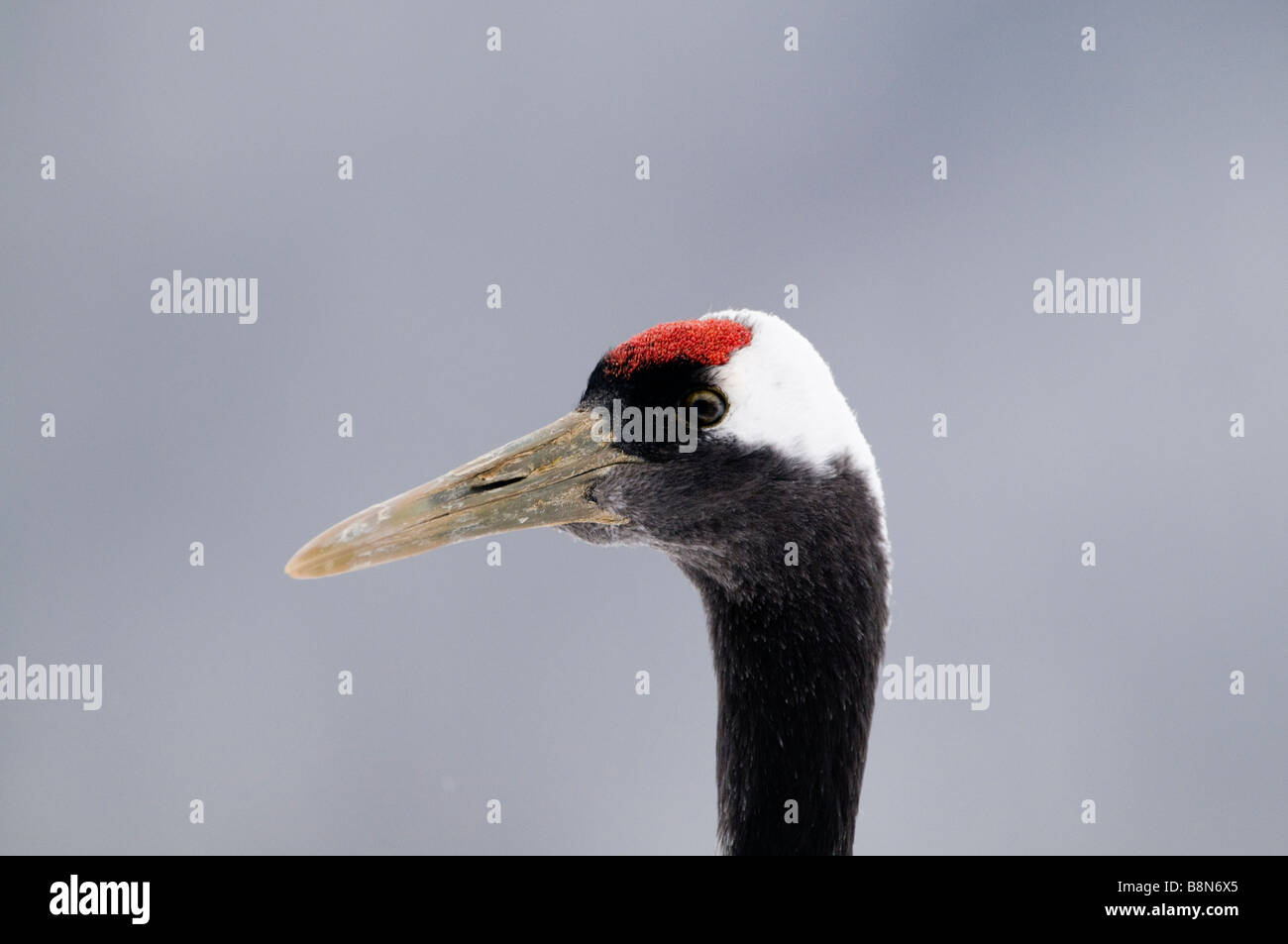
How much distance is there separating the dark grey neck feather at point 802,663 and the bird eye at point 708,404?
20 cm

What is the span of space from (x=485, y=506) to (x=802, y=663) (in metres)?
0.72

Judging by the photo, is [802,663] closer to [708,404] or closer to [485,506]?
[708,404]

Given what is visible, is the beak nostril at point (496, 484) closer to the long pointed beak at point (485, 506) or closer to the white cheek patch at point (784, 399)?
the long pointed beak at point (485, 506)

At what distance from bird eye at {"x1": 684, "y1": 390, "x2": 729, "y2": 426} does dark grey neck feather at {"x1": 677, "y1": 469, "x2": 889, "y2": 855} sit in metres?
0.20

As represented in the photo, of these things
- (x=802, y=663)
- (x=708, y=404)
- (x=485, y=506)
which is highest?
(x=708, y=404)

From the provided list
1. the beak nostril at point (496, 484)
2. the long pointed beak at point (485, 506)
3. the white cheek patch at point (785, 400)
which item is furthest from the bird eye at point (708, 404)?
the beak nostril at point (496, 484)

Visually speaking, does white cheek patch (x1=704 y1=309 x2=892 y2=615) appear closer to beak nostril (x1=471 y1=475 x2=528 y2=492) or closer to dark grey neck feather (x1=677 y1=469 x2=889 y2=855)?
dark grey neck feather (x1=677 y1=469 x2=889 y2=855)

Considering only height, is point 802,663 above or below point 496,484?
below

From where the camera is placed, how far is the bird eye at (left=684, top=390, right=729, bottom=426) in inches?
92.7

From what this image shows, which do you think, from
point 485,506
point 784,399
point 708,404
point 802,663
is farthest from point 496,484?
point 802,663

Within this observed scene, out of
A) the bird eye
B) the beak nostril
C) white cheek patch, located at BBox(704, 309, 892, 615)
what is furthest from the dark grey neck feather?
the beak nostril

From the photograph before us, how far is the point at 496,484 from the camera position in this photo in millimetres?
2475
